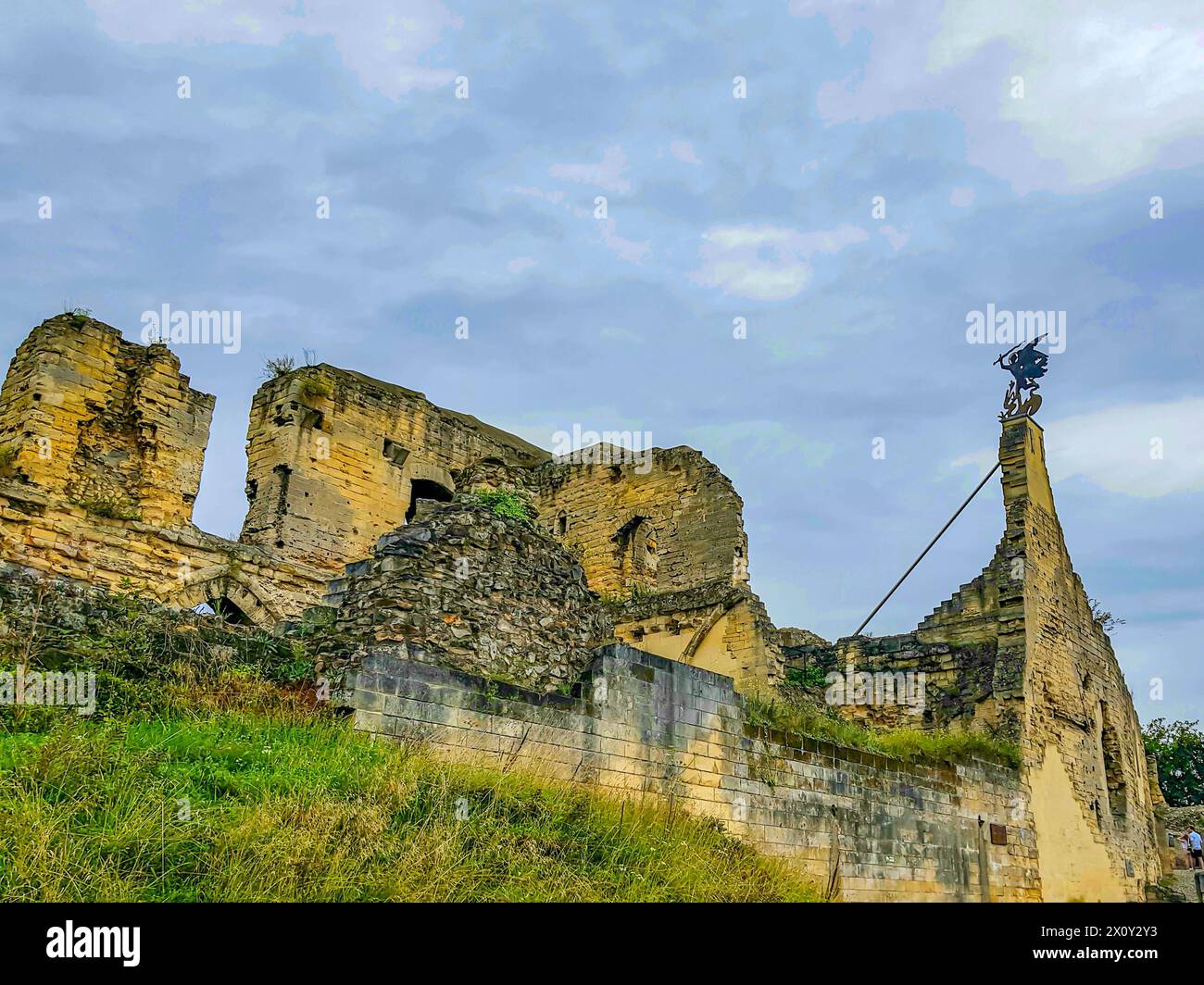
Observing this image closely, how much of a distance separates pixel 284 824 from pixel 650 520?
1542 cm

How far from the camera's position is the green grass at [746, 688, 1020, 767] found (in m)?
10.9

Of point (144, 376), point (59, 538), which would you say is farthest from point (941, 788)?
point (144, 376)

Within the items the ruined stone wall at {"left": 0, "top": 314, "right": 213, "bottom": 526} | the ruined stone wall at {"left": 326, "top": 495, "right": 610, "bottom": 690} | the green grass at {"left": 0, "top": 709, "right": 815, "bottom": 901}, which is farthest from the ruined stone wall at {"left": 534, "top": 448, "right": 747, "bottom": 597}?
the green grass at {"left": 0, "top": 709, "right": 815, "bottom": 901}

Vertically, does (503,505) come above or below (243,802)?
above

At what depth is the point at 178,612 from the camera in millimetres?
7594

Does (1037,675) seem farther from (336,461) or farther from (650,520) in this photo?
(336,461)

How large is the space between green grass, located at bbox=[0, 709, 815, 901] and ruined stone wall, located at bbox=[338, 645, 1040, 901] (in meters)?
0.45

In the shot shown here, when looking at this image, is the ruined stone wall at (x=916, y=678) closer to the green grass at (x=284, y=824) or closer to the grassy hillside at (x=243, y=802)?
the grassy hillside at (x=243, y=802)

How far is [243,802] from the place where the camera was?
5.81 metres

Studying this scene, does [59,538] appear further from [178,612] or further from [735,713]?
[735,713]

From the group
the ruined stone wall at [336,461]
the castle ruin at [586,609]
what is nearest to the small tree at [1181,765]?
the castle ruin at [586,609]

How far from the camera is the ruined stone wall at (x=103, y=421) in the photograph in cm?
1498

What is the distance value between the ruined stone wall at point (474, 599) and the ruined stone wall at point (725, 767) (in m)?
0.41

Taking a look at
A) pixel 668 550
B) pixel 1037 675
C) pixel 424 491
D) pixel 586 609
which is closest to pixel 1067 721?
pixel 1037 675
